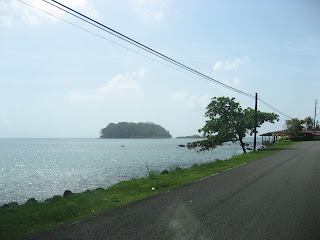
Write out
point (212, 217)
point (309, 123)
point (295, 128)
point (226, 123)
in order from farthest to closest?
1. point (309, 123)
2. point (295, 128)
3. point (226, 123)
4. point (212, 217)

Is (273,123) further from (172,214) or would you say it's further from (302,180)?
(172,214)

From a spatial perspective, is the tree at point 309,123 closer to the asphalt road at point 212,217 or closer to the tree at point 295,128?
the tree at point 295,128

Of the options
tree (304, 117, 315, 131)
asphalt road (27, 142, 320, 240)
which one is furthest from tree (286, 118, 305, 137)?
asphalt road (27, 142, 320, 240)

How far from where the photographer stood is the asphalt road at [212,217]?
536cm

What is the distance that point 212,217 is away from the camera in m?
6.35

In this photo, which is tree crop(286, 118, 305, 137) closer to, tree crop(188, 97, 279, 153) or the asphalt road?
tree crop(188, 97, 279, 153)

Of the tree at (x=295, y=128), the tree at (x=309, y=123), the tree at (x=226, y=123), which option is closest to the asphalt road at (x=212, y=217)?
the tree at (x=226, y=123)

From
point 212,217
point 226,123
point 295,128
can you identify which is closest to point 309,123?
point 295,128

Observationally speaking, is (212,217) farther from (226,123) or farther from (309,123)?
(309,123)

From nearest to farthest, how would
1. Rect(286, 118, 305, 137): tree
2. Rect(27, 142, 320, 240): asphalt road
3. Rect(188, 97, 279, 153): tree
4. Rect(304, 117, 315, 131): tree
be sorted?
1. Rect(27, 142, 320, 240): asphalt road
2. Rect(188, 97, 279, 153): tree
3. Rect(286, 118, 305, 137): tree
4. Rect(304, 117, 315, 131): tree

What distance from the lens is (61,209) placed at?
25.4 feet

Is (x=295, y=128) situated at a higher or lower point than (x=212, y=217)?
higher

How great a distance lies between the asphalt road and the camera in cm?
536

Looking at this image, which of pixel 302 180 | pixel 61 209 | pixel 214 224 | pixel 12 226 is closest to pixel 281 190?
pixel 302 180
